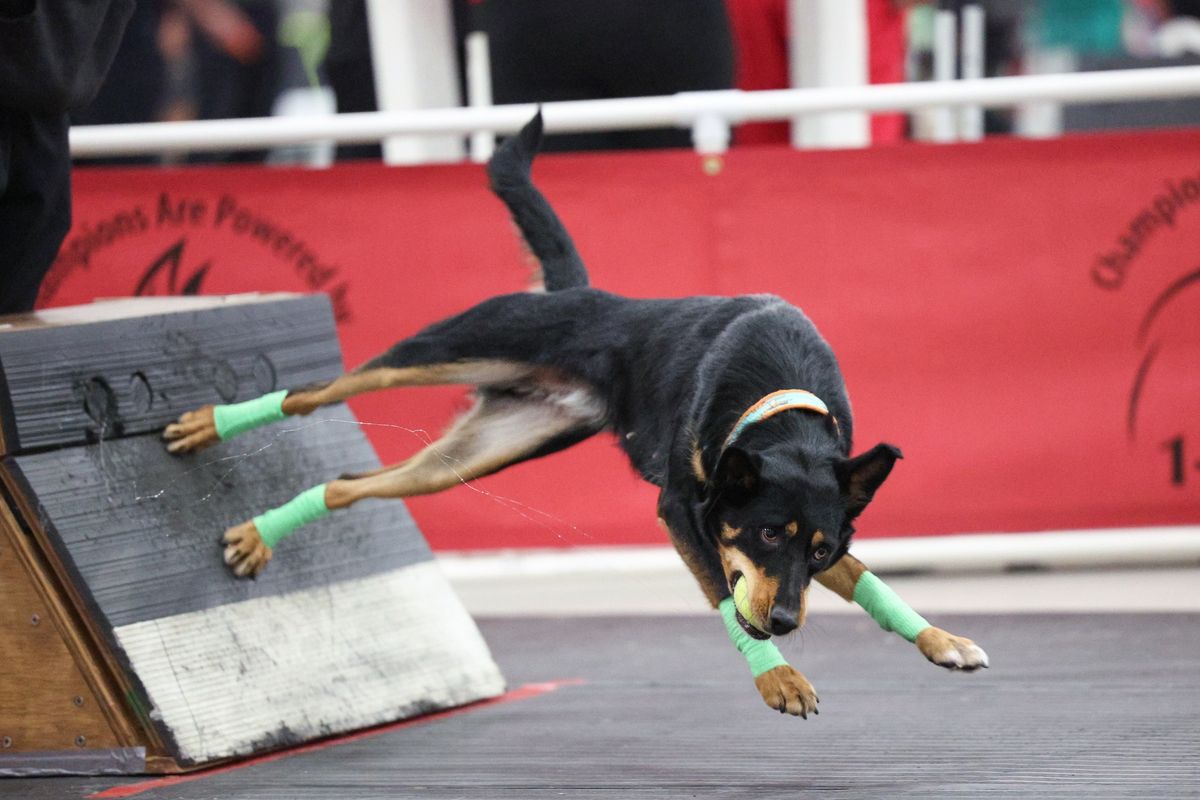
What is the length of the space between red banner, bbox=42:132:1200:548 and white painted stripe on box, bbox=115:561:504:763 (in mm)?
1196

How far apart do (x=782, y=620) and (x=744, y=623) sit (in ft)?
0.53

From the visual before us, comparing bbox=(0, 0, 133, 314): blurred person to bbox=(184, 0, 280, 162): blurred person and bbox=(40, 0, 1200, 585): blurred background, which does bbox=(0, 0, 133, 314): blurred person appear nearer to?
bbox=(40, 0, 1200, 585): blurred background

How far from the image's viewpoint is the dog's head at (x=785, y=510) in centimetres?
317

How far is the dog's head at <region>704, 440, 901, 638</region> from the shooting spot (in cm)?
317

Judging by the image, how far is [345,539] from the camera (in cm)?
432

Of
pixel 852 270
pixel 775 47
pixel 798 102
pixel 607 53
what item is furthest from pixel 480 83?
pixel 852 270

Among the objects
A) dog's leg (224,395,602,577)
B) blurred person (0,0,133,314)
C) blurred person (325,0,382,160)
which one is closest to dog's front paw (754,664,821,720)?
dog's leg (224,395,602,577)

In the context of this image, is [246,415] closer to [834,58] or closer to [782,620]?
[782,620]

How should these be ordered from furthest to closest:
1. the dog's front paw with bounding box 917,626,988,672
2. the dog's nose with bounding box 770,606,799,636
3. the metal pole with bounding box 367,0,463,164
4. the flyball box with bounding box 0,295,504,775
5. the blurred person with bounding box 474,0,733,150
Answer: the metal pole with bounding box 367,0,463,164 < the blurred person with bounding box 474,0,733,150 < the flyball box with bounding box 0,295,504,775 < the dog's front paw with bounding box 917,626,988,672 < the dog's nose with bounding box 770,606,799,636

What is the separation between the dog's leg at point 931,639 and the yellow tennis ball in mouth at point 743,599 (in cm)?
26

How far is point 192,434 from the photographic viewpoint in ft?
13.1

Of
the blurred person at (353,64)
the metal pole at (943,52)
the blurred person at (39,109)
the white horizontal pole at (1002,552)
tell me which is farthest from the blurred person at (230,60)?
the blurred person at (39,109)

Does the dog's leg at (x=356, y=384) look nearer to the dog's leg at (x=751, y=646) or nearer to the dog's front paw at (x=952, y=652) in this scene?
the dog's leg at (x=751, y=646)

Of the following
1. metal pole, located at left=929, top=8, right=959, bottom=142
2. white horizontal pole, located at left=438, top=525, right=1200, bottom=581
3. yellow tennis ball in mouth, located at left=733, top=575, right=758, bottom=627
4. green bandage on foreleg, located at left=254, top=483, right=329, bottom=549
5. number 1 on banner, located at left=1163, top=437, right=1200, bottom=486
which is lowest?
white horizontal pole, located at left=438, top=525, right=1200, bottom=581
